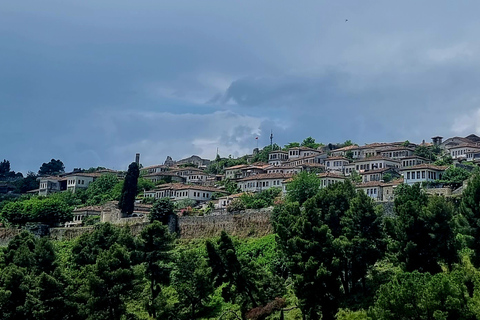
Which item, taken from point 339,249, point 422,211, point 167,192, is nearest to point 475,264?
point 422,211

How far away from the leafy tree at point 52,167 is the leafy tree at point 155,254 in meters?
105

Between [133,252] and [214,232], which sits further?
[214,232]

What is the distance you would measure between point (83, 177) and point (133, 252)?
69.3 m

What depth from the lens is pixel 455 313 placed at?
3309cm

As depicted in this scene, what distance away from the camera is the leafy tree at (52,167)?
154 m

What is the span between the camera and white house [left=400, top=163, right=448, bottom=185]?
80.4 metres

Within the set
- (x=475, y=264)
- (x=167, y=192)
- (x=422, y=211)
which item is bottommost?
(x=475, y=264)

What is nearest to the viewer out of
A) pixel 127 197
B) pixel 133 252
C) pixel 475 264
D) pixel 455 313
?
pixel 455 313

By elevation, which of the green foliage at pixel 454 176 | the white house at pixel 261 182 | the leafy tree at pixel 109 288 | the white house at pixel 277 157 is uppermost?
the white house at pixel 277 157

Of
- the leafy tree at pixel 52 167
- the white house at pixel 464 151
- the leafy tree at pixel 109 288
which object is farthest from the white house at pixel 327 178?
the leafy tree at pixel 52 167

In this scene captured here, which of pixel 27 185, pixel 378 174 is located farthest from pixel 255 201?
pixel 27 185

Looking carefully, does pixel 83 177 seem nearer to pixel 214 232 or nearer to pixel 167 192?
pixel 167 192

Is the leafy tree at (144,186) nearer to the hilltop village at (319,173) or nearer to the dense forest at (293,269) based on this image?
the hilltop village at (319,173)

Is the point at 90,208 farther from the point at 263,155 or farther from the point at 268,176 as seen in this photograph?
the point at 263,155
